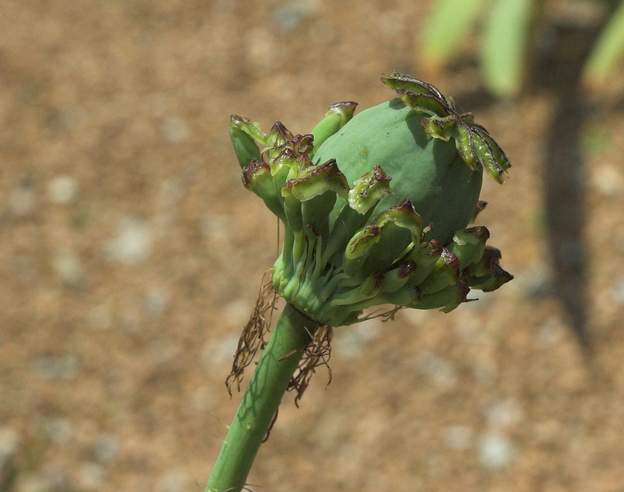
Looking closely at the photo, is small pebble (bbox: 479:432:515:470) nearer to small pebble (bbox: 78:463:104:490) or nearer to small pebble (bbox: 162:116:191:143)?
small pebble (bbox: 78:463:104:490)

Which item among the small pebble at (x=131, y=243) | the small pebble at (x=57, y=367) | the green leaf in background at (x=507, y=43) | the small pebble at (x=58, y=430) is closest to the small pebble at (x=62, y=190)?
the small pebble at (x=131, y=243)

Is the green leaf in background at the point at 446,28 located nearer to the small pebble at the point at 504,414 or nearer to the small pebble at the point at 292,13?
the small pebble at the point at 292,13

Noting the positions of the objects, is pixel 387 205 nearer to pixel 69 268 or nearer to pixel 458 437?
pixel 458 437

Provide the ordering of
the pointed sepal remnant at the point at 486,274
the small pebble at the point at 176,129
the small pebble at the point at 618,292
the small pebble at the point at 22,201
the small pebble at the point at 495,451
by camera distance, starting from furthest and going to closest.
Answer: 1. the small pebble at the point at 176,129
2. the small pebble at the point at 22,201
3. the small pebble at the point at 618,292
4. the small pebble at the point at 495,451
5. the pointed sepal remnant at the point at 486,274

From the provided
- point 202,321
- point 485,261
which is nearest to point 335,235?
point 485,261

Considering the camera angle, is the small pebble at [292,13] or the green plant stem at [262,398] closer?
the green plant stem at [262,398]

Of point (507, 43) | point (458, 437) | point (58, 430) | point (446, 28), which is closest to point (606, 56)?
point (507, 43)

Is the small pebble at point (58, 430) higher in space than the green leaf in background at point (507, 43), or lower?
lower
